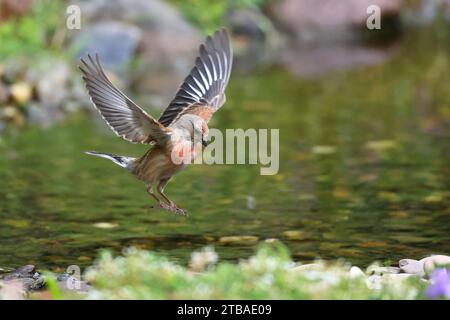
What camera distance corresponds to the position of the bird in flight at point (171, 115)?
572cm

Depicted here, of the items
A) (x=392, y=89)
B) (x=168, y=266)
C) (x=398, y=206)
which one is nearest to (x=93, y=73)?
(x=168, y=266)

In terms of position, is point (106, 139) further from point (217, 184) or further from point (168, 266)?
point (168, 266)

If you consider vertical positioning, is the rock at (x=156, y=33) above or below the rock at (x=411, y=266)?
above

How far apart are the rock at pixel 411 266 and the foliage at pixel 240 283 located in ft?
2.84

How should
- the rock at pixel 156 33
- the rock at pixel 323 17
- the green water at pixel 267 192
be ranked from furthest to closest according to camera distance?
the rock at pixel 323 17 < the rock at pixel 156 33 < the green water at pixel 267 192

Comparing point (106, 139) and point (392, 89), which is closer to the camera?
point (106, 139)

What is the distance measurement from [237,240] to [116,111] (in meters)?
1.60

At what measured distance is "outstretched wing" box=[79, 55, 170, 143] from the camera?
5676mm

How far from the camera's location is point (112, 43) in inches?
627

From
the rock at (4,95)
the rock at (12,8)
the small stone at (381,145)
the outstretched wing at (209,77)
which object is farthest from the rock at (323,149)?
the rock at (12,8)

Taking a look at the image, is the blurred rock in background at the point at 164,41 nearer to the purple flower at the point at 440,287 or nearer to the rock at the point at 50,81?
the rock at the point at 50,81

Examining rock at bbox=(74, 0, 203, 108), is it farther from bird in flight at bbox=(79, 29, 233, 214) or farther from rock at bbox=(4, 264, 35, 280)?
rock at bbox=(4, 264, 35, 280)

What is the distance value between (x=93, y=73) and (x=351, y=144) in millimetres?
5161
